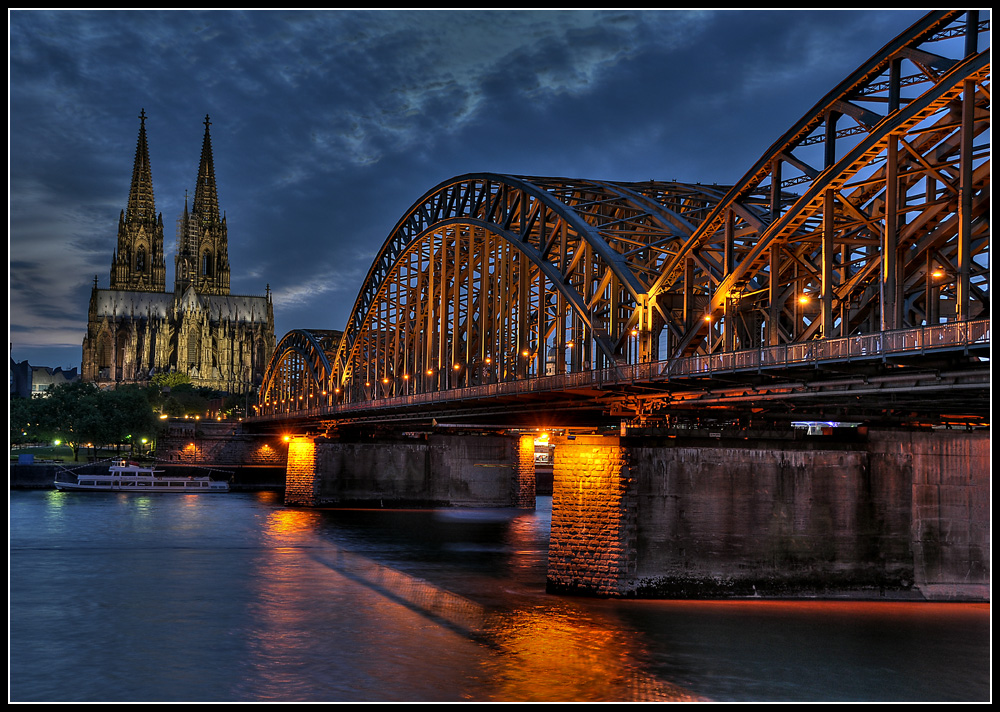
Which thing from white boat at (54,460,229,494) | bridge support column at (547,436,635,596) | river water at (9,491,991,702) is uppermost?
bridge support column at (547,436,635,596)

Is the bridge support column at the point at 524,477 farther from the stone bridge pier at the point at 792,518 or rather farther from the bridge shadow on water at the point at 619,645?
the stone bridge pier at the point at 792,518

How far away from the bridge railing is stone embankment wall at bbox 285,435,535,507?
5090 centimetres

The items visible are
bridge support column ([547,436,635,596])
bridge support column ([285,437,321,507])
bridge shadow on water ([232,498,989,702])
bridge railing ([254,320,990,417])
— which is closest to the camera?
bridge railing ([254,320,990,417])

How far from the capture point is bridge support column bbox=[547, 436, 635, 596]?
44062mm

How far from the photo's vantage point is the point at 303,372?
165750 millimetres

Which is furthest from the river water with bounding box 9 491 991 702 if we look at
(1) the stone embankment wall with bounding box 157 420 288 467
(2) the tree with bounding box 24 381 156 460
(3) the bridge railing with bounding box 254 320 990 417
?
(1) the stone embankment wall with bounding box 157 420 288 467

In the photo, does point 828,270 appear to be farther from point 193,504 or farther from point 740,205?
point 193,504

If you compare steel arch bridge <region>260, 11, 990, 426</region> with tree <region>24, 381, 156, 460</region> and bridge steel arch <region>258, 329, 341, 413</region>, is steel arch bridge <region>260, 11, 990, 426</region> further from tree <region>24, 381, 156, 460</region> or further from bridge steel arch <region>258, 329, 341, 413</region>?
tree <region>24, 381, 156, 460</region>

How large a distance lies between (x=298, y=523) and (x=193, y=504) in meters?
22.9

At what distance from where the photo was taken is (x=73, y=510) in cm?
9094

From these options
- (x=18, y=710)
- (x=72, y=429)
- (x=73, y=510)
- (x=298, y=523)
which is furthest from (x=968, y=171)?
(x=72, y=429)

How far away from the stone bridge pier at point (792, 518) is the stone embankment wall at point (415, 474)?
6519 cm

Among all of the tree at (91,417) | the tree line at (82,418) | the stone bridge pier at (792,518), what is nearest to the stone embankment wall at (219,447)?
the tree line at (82,418)

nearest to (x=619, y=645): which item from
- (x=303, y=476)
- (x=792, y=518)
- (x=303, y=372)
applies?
(x=792, y=518)
